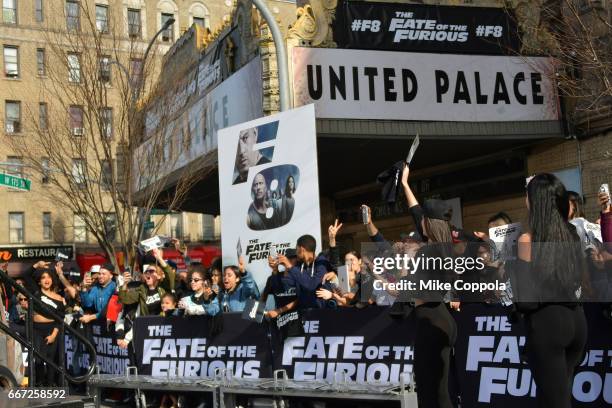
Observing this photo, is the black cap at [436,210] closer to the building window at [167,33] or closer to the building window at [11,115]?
the building window at [11,115]

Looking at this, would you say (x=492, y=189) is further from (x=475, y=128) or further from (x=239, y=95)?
(x=239, y=95)

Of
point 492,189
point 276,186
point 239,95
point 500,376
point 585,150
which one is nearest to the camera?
point 500,376

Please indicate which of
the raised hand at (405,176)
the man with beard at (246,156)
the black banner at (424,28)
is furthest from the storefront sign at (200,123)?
the raised hand at (405,176)

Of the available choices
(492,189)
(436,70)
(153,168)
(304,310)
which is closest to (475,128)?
(436,70)

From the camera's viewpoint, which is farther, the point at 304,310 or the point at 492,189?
the point at 492,189

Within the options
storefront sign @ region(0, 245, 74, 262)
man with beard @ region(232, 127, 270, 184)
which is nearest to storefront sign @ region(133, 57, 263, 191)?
man with beard @ region(232, 127, 270, 184)

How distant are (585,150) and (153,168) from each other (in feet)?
32.6

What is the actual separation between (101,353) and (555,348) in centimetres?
940

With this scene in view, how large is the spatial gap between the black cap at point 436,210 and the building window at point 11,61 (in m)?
45.4

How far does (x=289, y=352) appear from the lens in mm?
8984

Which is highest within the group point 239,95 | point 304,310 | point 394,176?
point 239,95

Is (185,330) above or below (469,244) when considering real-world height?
below

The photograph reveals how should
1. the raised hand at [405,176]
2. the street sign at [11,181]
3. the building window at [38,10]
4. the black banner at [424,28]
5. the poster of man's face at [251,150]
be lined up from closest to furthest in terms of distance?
the raised hand at [405,176], the poster of man's face at [251,150], the street sign at [11,181], the black banner at [424,28], the building window at [38,10]

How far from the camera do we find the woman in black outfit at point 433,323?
5.81m
